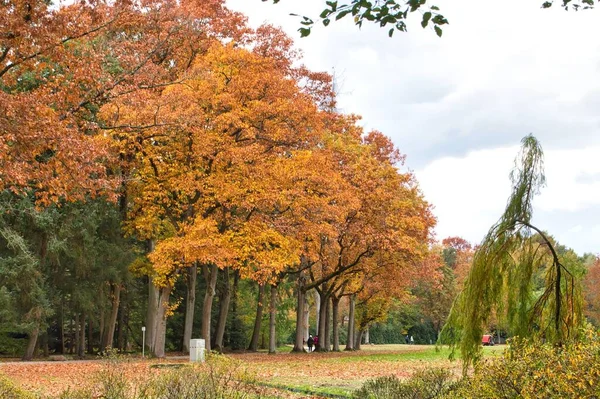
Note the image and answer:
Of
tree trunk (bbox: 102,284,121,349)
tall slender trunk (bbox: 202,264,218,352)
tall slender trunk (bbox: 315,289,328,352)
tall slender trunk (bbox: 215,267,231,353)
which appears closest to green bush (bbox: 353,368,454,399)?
tall slender trunk (bbox: 202,264,218,352)

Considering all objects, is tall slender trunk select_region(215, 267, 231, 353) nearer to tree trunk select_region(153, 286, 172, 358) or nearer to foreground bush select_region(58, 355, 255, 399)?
tree trunk select_region(153, 286, 172, 358)

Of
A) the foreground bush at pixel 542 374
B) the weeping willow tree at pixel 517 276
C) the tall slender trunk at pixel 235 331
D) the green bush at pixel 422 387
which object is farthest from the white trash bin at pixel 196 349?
the tall slender trunk at pixel 235 331

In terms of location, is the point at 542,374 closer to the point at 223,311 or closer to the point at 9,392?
the point at 9,392

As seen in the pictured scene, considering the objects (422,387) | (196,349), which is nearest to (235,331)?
(196,349)

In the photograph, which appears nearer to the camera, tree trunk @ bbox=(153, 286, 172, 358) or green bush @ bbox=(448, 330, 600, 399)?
green bush @ bbox=(448, 330, 600, 399)

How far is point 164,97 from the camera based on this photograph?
2067cm

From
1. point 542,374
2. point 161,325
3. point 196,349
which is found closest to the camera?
point 542,374

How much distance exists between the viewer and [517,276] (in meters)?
8.19

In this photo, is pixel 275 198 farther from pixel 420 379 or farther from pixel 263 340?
pixel 263 340

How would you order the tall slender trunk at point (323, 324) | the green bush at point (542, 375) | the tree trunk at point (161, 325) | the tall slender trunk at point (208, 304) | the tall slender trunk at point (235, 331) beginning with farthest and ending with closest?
1. the tall slender trunk at point (235, 331)
2. the tall slender trunk at point (323, 324)
3. the tall slender trunk at point (208, 304)
4. the tree trunk at point (161, 325)
5. the green bush at point (542, 375)

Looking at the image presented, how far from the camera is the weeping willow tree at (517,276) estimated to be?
26.5 ft

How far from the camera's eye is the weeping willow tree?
807cm

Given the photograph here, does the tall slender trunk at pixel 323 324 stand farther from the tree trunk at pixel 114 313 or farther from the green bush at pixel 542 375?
the green bush at pixel 542 375

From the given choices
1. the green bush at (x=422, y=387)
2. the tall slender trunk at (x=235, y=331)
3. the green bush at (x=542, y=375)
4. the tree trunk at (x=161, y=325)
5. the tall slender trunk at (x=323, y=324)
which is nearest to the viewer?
the green bush at (x=542, y=375)
